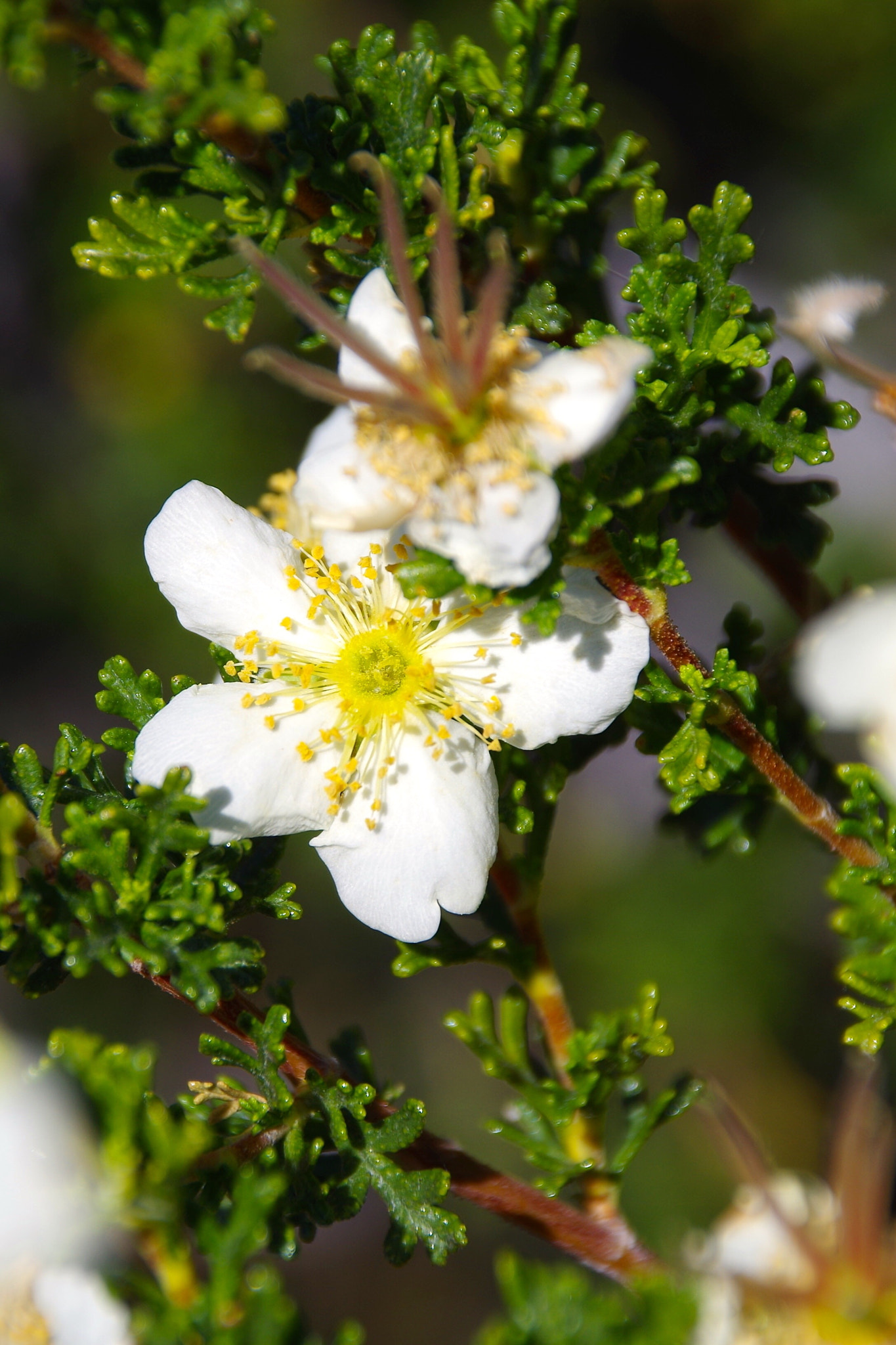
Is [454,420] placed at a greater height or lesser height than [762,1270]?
greater

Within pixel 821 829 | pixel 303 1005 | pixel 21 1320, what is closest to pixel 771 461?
pixel 821 829

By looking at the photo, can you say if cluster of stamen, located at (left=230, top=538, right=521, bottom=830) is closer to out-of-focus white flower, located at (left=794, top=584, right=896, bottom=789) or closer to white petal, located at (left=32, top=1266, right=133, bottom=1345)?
out-of-focus white flower, located at (left=794, top=584, right=896, bottom=789)

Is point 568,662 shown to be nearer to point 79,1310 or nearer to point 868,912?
point 868,912

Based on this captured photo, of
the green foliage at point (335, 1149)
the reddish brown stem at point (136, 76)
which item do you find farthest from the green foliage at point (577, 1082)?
the reddish brown stem at point (136, 76)

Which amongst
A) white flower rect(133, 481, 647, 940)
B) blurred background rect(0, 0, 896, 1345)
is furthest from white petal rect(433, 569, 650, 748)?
blurred background rect(0, 0, 896, 1345)

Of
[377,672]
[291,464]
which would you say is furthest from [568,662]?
[291,464]

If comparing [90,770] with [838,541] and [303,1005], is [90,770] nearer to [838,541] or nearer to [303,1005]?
[303,1005]
